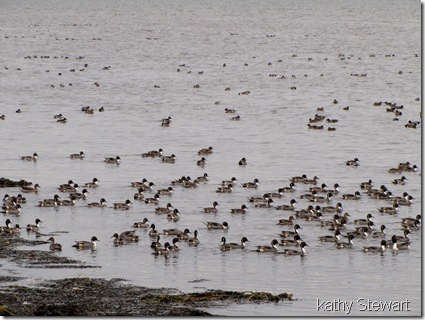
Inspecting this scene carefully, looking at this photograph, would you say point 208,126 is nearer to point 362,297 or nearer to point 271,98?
point 271,98

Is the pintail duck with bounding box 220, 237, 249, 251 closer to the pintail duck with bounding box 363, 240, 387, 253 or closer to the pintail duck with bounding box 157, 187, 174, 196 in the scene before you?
the pintail duck with bounding box 363, 240, 387, 253

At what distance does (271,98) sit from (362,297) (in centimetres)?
4616

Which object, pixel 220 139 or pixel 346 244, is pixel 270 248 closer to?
pixel 346 244

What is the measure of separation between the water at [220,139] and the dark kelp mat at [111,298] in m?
0.80

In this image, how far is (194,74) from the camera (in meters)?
88.5

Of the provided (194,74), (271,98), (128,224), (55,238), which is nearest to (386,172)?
(128,224)

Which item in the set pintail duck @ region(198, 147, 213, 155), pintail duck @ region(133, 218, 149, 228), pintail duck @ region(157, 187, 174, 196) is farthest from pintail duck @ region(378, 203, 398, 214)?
pintail duck @ region(198, 147, 213, 155)

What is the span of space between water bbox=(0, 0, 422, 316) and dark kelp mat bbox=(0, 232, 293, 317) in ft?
2.62

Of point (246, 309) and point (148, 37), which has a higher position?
point (148, 37)

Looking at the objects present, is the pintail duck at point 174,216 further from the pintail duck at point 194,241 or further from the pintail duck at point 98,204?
the pintail duck at point 194,241

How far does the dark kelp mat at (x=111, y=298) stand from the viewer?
23969 mm

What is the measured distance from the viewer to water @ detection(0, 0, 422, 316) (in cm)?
3041

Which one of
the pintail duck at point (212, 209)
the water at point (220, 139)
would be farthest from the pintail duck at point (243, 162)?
the pintail duck at point (212, 209)

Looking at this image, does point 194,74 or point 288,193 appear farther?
point 194,74
